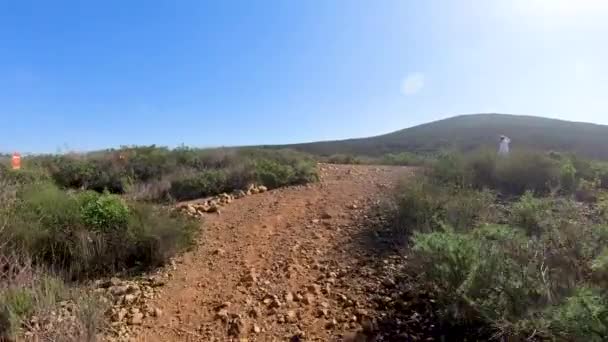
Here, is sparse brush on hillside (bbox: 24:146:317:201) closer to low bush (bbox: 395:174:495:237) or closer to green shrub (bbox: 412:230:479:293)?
low bush (bbox: 395:174:495:237)

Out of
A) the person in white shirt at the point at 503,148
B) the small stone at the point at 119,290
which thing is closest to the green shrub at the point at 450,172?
the person in white shirt at the point at 503,148

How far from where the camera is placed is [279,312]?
3.60 metres

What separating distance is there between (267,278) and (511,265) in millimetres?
2262

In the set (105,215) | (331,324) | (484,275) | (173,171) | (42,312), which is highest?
(173,171)

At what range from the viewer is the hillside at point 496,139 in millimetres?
30138

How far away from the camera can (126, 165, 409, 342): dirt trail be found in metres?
3.39

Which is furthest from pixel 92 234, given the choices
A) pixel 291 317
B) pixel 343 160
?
pixel 343 160

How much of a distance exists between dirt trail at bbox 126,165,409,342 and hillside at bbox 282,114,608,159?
1970cm

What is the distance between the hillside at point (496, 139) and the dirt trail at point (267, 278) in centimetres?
1970

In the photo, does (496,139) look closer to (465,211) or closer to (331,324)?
(465,211)

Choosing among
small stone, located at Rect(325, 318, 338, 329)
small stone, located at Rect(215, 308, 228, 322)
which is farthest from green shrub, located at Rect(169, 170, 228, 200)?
small stone, located at Rect(325, 318, 338, 329)

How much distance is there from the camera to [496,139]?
3656cm

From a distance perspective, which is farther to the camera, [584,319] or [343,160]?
[343,160]

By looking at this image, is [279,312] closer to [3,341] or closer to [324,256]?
[324,256]
